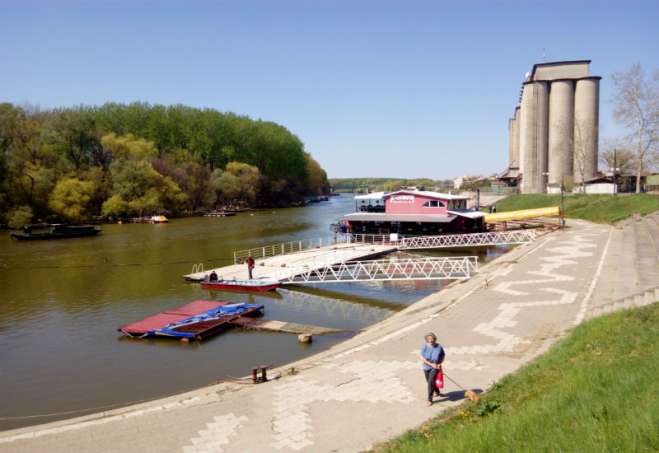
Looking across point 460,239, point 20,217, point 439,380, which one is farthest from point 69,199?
point 439,380

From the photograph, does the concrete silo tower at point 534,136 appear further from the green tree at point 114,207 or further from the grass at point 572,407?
the grass at point 572,407

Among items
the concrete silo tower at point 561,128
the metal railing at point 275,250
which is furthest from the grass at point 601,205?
the metal railing at point 275,250

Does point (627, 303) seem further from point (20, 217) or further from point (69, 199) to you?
point (69, 199)

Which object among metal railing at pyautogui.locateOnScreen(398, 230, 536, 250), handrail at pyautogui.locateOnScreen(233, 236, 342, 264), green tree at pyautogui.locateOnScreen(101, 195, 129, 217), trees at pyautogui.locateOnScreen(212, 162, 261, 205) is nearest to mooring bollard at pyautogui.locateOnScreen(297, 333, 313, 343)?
handrail at pyautogui.locateOnScreen(233, 236, 342, 264)

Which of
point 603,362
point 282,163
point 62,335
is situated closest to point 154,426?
point 603,362

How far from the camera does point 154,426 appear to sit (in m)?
11.5

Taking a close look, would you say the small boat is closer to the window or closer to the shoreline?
the shoreline

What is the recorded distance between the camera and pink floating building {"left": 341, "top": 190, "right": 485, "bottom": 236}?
52125mm

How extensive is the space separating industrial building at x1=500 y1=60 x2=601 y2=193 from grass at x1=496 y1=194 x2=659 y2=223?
13751 millimetres

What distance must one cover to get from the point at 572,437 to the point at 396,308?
19.6 meters

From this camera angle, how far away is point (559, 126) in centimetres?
9375

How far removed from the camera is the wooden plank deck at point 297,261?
33250mm

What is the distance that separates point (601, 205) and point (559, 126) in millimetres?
34608

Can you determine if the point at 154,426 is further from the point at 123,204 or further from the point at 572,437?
the point at 123,204
